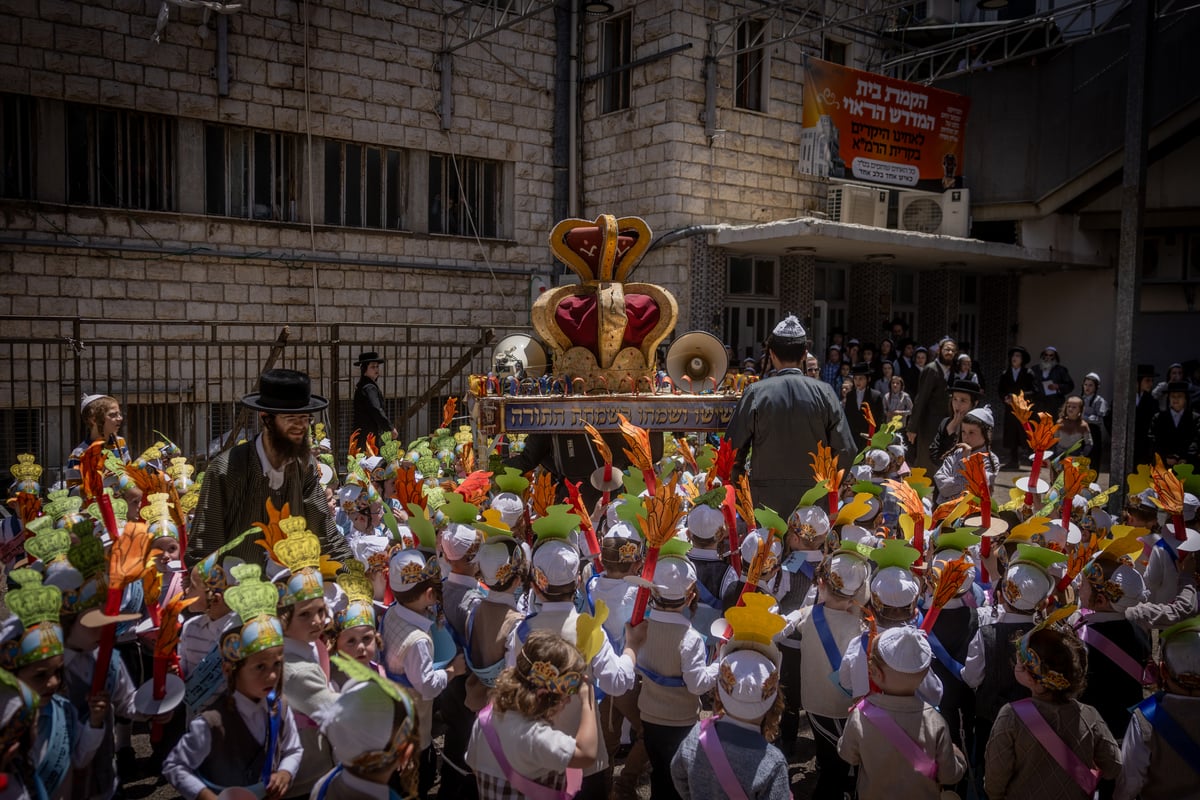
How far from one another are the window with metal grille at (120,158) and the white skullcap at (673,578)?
407 inches

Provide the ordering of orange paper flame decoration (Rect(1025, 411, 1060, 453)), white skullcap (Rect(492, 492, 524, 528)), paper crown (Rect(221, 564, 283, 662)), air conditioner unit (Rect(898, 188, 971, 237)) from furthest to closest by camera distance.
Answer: air conditioner unit (Rect(898, 188, 971, 237)) < orange paper flame decoration (Rect(1025, 411, 1060, 453)) < white skullcap (Rect(492, 492, 524, 528)) < paper crown (Rect(221, 564, 283, 662))

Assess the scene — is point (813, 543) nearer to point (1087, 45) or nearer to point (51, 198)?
point (51, 198)

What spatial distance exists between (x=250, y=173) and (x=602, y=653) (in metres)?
10.9

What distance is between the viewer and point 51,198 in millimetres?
11148

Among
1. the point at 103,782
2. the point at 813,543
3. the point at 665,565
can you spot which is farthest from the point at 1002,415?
the point at 103,782

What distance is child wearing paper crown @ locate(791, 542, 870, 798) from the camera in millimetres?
3789

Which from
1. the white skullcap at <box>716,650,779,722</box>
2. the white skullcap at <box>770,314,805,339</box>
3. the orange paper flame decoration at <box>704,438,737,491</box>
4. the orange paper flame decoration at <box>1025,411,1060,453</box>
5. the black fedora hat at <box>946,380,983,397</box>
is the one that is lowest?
the white skullcap at <box>716,650,779,722</box>

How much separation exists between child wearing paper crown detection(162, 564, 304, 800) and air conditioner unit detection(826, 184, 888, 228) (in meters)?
13.6

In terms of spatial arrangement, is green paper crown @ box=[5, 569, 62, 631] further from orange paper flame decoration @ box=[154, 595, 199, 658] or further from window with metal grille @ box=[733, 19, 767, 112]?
window with metal grille @ box=[733, 19, 767, 112]

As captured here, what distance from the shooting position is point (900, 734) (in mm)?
3107

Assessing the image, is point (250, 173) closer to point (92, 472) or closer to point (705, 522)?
point (92, 472)

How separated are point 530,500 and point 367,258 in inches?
352

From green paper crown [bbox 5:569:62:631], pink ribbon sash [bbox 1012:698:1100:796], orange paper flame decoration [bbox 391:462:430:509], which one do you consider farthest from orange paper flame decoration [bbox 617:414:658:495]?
green paper crown [bbox 5:569:62:631]

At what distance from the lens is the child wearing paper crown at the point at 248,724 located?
108 inches
